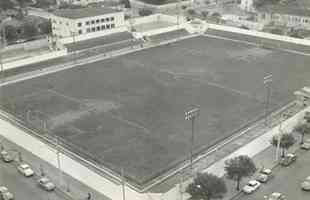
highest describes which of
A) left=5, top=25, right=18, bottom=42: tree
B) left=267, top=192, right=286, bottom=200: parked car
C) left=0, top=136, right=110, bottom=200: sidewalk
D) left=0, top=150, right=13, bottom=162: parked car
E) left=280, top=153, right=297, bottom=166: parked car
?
left=5, top=25, right=18, bottom=42: tree

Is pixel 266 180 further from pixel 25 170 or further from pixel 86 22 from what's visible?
pixel 86 22

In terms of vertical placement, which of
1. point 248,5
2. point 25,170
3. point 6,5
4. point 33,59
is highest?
point 6,5

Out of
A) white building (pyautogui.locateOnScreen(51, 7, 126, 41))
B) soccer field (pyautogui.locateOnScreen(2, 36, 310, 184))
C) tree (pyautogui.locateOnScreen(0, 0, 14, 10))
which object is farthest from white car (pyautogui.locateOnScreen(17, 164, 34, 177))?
tree (pyautogui.locateOnScreen(0, 0, 14, 10))

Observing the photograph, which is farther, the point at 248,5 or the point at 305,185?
the point at 248,5

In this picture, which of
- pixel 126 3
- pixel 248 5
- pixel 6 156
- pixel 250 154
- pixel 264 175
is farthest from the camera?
pixel 126 3

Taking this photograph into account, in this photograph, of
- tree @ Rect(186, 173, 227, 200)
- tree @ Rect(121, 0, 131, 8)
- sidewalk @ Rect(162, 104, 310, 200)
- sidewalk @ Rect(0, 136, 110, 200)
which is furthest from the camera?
tree @ Rect(121, 0, 131, 8)

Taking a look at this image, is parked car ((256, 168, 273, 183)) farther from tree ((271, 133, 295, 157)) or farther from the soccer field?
the soccer field

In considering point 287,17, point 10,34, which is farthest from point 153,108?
point 287,17
